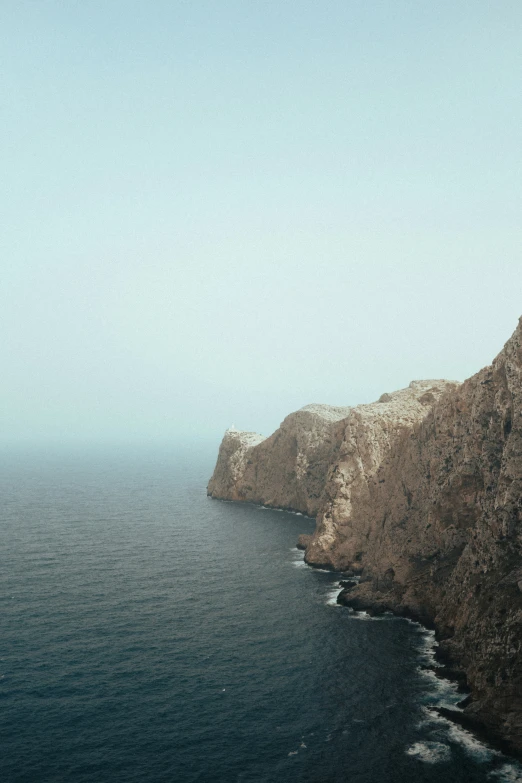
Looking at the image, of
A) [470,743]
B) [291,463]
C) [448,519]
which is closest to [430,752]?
[470,743]

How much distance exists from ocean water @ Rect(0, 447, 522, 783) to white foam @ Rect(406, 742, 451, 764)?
180 mm

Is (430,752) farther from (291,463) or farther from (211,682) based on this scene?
(291,463)

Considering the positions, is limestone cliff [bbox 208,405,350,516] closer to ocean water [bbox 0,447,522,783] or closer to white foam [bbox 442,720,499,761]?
ocean water [bbox 0,447,522,783]

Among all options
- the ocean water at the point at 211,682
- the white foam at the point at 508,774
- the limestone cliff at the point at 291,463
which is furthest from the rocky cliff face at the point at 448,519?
the limestone cliff at the point at 291,463

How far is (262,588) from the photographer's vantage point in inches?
3861

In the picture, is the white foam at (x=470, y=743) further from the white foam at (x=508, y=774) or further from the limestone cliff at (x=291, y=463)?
the limestone cliff at (x=291, y=463)

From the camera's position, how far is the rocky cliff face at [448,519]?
58.9 m

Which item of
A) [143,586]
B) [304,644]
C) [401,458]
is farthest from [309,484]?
[304,644]

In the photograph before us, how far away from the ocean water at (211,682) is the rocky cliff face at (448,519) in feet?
15.2

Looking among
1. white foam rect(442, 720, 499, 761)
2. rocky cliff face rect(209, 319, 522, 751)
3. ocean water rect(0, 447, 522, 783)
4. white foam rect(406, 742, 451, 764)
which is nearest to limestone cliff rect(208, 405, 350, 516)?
Result: rocky cliff face rect(209, 319, 522, 751)

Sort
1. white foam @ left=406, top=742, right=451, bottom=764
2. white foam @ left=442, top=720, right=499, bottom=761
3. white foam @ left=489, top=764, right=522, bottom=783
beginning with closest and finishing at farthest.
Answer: white foam @ left=489, top=764, right=522, bottom=783 < white foam @ left=406, top=742, right=451, bottom=764 < white foam @ left=442, top=720, right=499, bottom=761

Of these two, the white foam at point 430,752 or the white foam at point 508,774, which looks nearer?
the white foam at point 508,774

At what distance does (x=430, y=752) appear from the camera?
51.2 meters

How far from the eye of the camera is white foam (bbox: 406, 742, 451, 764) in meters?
50.2
